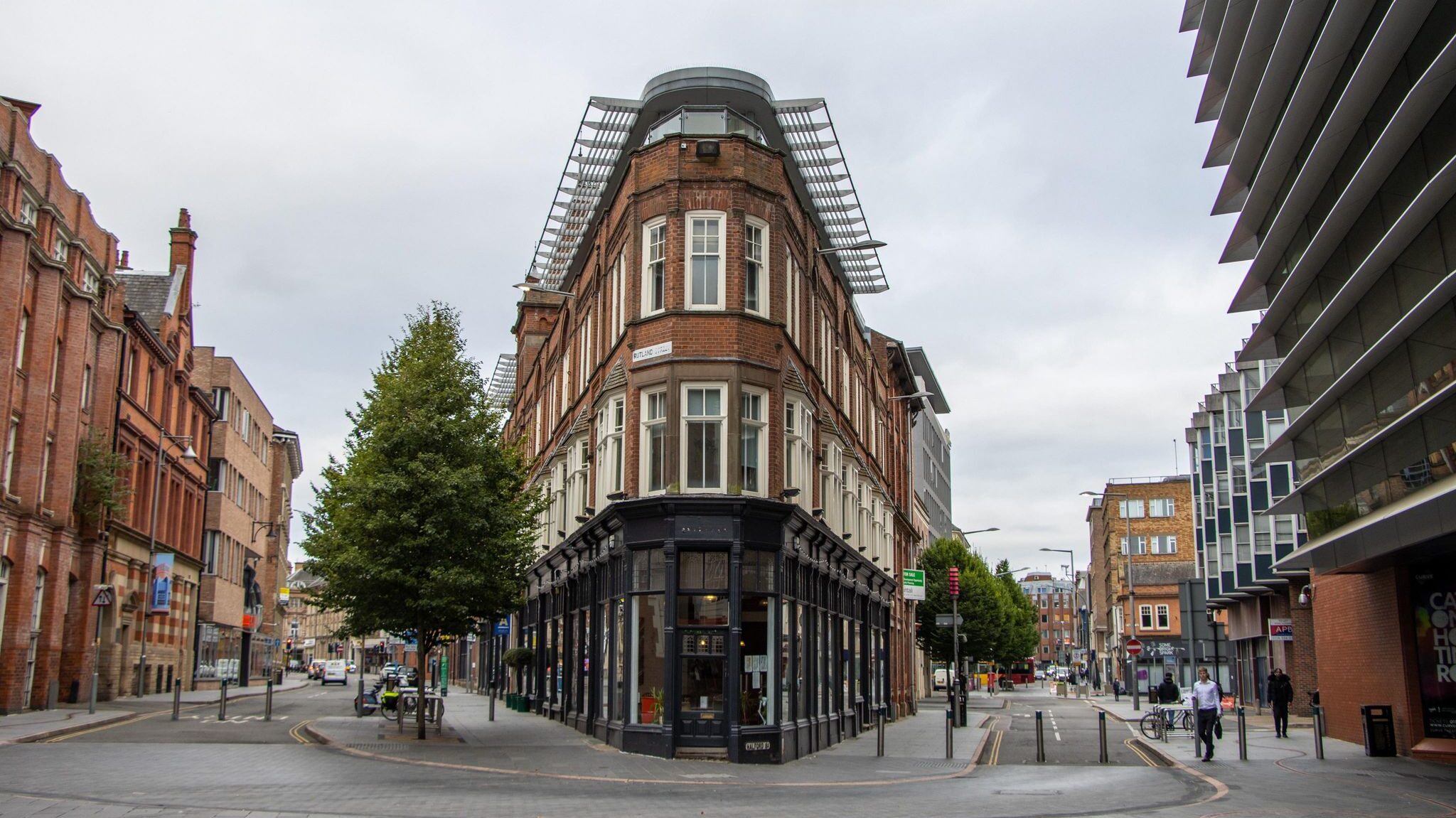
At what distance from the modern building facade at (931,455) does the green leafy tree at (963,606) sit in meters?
6.09

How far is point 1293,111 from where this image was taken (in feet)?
71.2

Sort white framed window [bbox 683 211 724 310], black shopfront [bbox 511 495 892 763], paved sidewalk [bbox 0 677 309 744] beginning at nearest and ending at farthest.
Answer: black shopfront [bbox 511 495 892 763] < white framed window [bbox 683 211 724 310] < paved sidewalk [bbox 0 677 309 744]

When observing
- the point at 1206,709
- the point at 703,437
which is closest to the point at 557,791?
the point at 703,437

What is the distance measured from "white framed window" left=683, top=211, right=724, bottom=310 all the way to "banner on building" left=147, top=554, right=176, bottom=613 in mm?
32401

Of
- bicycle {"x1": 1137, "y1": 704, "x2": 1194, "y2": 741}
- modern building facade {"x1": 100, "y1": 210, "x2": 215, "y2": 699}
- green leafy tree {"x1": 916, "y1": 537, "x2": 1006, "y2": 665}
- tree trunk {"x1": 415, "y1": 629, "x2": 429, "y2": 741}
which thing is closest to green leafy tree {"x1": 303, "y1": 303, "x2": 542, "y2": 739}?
tree trunk {"x1": 415, "y1": 629, "x2": 429, "y2": 741}

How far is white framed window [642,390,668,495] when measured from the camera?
74.2 ft

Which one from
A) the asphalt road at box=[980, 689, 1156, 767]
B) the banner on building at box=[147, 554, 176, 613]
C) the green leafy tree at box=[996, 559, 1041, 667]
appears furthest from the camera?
the green leafy tree at box=[996, 559, 1041, 667]

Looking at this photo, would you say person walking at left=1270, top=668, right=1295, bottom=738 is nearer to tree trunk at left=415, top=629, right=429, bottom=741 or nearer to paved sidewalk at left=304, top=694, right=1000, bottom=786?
paved sidewalk at left=304, top=694, right=1000, bottom=786

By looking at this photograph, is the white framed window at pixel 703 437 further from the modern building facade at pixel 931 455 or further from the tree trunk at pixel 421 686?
the modern building facade at pixel 931 455

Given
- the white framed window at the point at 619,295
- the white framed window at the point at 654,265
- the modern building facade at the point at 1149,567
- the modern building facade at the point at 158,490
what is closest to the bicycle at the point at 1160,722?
the white framed window at the point at 619,295

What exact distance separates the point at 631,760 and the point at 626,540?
4.06 m

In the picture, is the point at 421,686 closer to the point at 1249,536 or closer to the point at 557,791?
the point at 557,791

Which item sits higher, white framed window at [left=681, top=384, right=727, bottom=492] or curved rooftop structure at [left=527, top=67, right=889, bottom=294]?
curved rooftop structure at [left=527, top=67, right=889, bottom=294]

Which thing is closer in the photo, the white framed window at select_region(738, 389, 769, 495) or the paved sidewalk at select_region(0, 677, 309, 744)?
the white framed window at select_region(738, 389, 769, 495)
